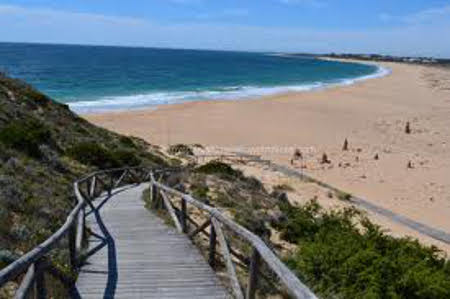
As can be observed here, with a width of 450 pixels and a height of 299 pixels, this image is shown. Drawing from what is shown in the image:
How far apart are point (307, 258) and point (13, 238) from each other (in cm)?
439

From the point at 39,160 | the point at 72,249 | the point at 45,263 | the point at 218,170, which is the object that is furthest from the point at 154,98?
the point at 45,263

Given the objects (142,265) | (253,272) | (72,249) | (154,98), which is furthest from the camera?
(154,98)

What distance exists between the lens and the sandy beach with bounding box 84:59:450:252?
2158 cm

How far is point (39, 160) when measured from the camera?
519 inches

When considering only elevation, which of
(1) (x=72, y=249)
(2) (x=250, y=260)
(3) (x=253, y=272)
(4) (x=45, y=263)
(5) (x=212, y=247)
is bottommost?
(5) (x=212, y=247)

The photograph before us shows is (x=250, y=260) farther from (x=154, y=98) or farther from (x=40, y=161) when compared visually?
(x=154, y=98)

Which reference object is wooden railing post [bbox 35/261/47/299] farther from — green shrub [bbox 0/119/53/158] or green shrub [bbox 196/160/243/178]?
green shrub [bbox 196/160/243/178]

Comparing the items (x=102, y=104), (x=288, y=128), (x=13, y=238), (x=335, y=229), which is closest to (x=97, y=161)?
(x=335, y=229)

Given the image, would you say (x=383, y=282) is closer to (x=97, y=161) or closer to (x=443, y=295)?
(x=443, y=295)

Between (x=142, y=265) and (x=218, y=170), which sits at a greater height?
(x=142, y=265)

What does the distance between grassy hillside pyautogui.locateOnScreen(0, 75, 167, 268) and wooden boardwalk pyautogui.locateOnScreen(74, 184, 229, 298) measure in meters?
0.83

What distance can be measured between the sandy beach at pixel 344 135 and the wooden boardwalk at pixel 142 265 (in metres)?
10.5

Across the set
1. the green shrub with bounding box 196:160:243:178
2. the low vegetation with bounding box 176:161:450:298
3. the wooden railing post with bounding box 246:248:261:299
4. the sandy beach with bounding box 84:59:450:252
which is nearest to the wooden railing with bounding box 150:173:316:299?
the wooden railing post with bounding box 246:248:261:299

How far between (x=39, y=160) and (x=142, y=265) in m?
7.90
